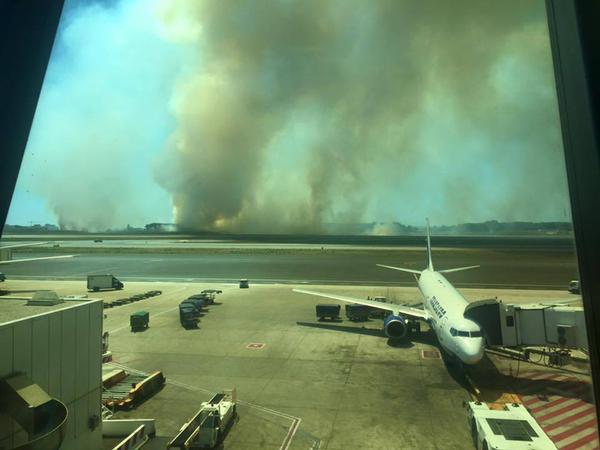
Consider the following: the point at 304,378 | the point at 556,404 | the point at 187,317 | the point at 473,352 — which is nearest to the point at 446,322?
the point at 473,352

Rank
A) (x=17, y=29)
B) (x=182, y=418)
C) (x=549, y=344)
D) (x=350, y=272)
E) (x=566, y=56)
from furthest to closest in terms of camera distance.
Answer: (x=350, y=272) → (x=549, y=344) → (x=182, y=418) → (x=17, y=29) → (x=566, y=56)

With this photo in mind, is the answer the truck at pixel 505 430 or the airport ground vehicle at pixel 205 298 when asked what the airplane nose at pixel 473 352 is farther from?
the airport ground vehicle at pixel 205 298

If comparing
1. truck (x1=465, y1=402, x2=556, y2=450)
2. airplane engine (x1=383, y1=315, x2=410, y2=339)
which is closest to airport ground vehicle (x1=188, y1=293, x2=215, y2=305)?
airplane engine (x1=383, y1=315, x2=410, y2=339)

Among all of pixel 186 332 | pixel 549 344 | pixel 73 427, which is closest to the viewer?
pixel 73 427

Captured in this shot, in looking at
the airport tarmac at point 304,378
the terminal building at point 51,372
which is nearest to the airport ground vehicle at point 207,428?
the airport tarmac at point 304,378

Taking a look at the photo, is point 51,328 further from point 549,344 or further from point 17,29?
point 549,344

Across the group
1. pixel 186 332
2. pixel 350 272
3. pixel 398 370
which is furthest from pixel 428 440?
pixel 350 272
